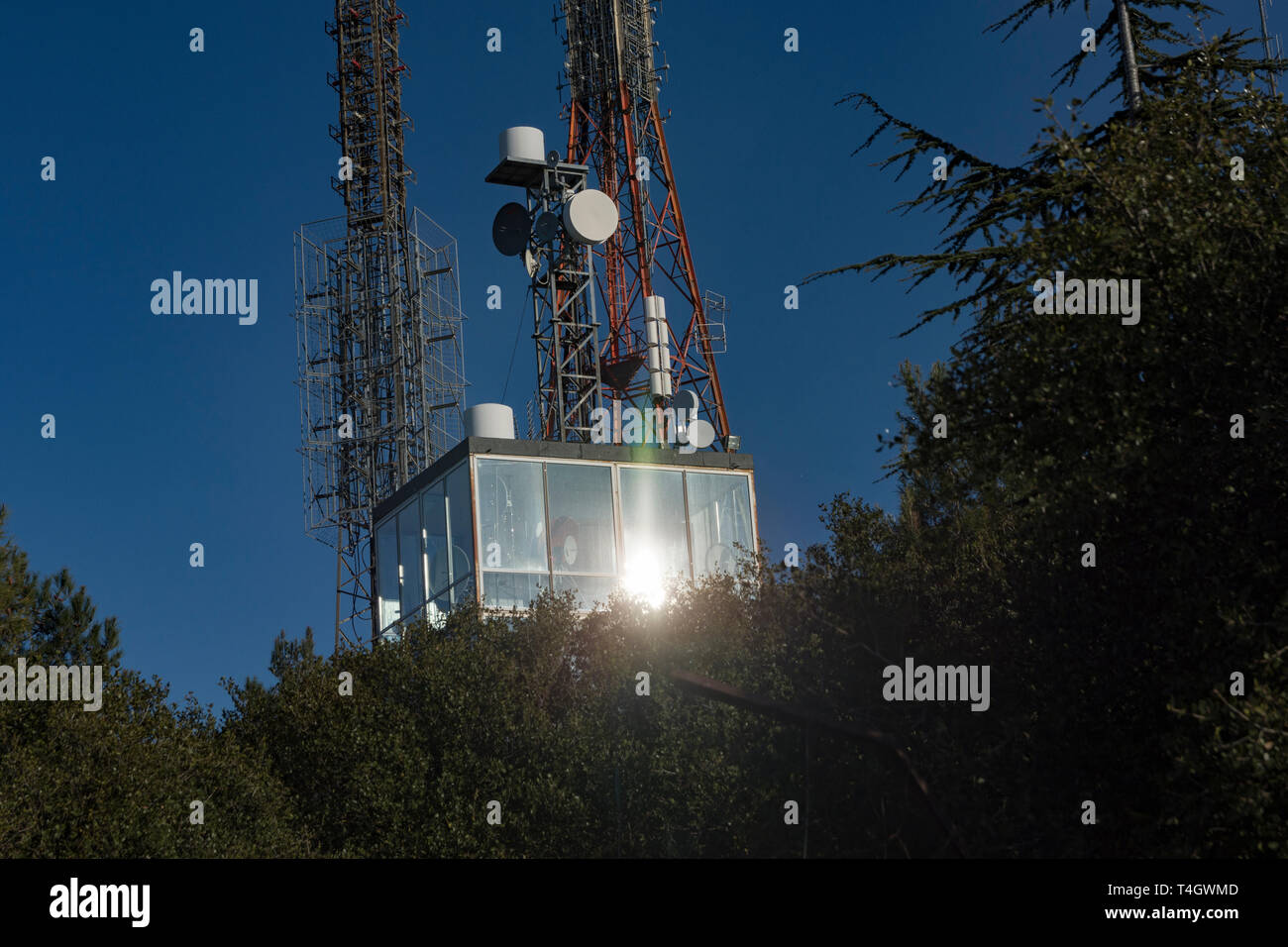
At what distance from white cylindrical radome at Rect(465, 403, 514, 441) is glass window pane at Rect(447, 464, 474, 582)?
4.37ft

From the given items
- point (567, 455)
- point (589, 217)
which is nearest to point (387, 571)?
point (567, 455)

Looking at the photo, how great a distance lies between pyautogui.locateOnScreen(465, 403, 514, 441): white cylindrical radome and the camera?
41875 mm

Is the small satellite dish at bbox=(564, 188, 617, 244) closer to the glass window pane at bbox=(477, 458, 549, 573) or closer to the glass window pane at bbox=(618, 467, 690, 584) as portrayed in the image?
the glass window pane at bbox=(618, 467, 690, 584)

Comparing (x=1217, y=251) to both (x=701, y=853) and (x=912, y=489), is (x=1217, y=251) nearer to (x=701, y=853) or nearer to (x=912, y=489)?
(x=701, y=853)

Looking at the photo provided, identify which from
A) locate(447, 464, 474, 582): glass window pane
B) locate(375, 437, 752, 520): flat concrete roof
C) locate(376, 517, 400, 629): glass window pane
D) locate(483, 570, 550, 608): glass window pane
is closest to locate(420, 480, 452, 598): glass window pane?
locate(447, 464, 474, 582): glass window pane

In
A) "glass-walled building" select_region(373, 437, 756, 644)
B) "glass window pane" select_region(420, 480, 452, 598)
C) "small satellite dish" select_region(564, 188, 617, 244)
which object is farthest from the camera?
"small satellite dish" select_region(564, 188, 617, 244)

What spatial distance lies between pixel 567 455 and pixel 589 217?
10044 millimetres

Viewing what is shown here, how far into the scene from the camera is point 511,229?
50188 mm

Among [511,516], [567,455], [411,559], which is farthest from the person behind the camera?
[411,559]

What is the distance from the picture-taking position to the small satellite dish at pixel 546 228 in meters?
48.8

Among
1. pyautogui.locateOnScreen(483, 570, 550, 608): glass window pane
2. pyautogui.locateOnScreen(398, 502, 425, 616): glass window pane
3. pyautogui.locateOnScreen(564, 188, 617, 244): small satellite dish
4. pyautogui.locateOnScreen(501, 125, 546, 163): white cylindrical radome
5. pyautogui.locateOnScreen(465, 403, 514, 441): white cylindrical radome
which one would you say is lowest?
pyautogui.locateOnScreen(483, 570, 550, 608): glass window pane

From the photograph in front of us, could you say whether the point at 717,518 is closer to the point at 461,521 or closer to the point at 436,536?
the point at 461,521
